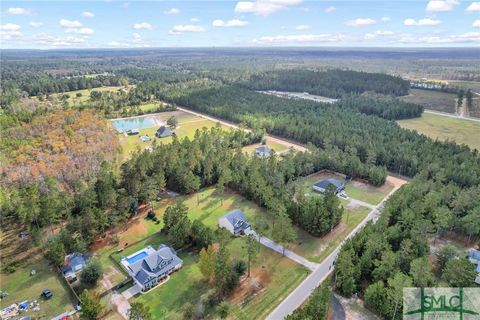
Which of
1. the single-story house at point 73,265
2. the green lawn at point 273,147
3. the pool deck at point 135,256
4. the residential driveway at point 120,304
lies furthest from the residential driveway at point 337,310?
the green lawn at point 273,147

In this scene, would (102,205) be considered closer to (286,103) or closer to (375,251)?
(375,251)

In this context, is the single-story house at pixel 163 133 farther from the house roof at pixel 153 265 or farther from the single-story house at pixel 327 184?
the house roof at pixel 153 265

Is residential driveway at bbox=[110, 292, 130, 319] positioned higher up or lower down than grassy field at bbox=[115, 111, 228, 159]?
lower down

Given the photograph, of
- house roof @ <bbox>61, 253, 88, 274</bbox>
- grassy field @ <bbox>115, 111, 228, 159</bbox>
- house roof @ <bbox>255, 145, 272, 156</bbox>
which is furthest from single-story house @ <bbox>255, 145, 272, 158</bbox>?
house roof @ <bbox>61, 253, 88, 274</bbox>

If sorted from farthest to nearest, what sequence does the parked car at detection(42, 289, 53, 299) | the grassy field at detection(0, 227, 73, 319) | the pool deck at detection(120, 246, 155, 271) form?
the pool deck at detection(120, 246, 155, 271), the parked car at detection(42, 289, 53, 299), the grassy field at detection(0, 227, 73, 319)

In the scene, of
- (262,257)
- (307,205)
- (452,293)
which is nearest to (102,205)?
(262,257)

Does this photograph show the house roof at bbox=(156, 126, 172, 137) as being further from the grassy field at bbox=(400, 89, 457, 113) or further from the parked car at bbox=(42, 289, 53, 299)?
the grassy field at bbox=(400, 89, 457, 113)

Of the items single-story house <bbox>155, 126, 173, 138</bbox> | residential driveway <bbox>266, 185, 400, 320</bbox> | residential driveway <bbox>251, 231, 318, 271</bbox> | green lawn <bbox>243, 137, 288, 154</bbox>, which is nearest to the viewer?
residential driveway <bbox>266, 185, 400, 320</bbox>

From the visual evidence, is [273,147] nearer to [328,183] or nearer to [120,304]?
[328,183]
